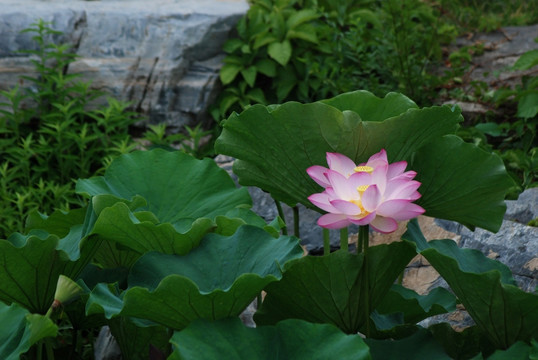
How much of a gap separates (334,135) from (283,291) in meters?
0.29

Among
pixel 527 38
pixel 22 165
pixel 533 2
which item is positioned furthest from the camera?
pixel 533 2

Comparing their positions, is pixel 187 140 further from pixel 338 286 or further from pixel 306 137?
pixel 338 286

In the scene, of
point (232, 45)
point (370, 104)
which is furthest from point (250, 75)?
point (370, 104)

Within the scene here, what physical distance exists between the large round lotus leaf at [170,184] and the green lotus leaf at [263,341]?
1.61ft

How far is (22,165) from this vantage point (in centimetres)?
331

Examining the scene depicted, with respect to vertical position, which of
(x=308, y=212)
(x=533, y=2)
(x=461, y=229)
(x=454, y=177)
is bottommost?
(x=533, y=2)

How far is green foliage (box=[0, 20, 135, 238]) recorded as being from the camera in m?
3.24

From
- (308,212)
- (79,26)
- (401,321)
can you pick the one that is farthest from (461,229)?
(79,26)

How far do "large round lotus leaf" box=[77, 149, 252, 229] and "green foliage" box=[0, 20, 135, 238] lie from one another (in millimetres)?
1510

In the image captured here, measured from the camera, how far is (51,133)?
342 centimetres

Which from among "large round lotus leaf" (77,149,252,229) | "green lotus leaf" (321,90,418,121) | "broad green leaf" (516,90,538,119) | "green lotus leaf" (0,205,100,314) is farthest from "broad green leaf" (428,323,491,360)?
"broad green leaf" (516,90,538,119)

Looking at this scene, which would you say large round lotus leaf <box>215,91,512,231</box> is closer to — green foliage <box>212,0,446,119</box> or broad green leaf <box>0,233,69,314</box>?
broad green leaf <box>0,233,69,314</box>

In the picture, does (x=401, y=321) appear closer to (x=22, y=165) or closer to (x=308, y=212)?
(x=308, y=212)

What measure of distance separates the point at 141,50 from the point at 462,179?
9.97ft
